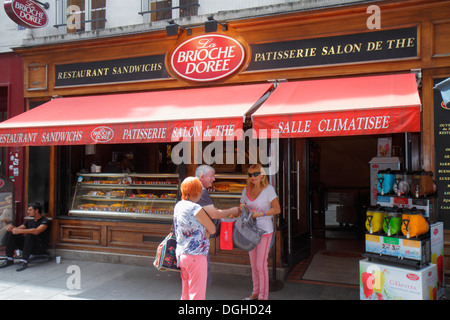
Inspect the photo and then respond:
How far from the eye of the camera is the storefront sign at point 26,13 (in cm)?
672

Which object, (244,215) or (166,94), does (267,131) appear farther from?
(166,94)

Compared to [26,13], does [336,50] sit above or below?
below

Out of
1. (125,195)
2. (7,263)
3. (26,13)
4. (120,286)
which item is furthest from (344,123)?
(26,13)

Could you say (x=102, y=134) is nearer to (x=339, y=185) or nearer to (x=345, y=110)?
(x=345, y=110)

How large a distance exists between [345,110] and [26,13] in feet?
20.5

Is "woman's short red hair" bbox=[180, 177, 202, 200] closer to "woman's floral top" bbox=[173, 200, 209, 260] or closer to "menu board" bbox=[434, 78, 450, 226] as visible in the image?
"woman's floral top" bbox=[173, 200, 209, 260]

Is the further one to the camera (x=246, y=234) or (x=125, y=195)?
(x=125, y=195)

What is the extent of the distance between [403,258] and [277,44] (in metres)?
3.71

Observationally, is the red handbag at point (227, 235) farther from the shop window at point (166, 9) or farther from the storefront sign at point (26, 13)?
the storefront sign at point (26, 13)

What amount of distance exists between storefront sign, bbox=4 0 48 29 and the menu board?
7156mm

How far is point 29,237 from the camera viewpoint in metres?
6.58

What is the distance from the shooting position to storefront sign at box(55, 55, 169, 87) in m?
6.76

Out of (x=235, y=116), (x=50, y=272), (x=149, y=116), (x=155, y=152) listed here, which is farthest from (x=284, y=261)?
(x=155, y=152)

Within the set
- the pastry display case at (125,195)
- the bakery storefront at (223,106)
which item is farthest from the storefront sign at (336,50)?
the pastry display case at (125,195)
